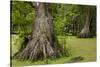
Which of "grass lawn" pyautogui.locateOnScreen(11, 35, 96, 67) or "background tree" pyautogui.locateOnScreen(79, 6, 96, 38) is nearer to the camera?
"grass lawn" pyautogui.locateOnScreen(11, 35, 96, 67)

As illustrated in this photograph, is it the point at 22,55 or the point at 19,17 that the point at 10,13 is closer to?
the point at 19,17

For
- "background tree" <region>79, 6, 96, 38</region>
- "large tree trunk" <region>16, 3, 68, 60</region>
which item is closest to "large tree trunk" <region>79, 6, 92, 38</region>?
"background tree" <region>79, 6, 96, 38</region>

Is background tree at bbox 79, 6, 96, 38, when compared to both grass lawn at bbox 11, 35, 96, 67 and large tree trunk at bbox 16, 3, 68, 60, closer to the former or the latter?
grass lawn at bbox 11, 35, 96, 67

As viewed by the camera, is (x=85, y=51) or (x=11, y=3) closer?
(x=11, y=3)

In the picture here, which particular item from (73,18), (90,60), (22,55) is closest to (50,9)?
(73,18)

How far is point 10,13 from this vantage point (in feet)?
7.32

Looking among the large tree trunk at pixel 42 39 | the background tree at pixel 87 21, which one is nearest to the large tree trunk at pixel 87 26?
the background tree at pixel 87 21

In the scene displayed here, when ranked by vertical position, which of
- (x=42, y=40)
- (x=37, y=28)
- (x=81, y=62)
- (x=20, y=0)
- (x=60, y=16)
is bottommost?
(x=81, y=62)

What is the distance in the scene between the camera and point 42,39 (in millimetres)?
2357

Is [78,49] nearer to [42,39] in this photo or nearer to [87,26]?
[87,26]

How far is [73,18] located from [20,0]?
0.71 metres

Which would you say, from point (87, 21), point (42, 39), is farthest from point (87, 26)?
point (42, 39)

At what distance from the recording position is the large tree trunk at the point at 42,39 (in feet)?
7.60

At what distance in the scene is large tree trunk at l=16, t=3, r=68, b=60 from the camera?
2.32 metres
